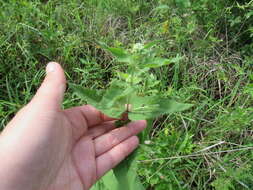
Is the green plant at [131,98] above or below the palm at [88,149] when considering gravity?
above

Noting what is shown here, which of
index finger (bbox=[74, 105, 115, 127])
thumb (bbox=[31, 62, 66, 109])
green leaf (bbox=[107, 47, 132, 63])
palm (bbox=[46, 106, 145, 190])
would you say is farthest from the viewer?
index finger (bbox=[74, 105, 115, 127])

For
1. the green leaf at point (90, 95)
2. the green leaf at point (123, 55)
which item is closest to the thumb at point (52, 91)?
the green leaf at point (90, 95)

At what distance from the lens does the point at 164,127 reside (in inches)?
96.5

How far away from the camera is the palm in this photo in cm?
190

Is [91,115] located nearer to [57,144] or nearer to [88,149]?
[88,149]

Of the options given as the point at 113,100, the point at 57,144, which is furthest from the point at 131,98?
the point at 57,144

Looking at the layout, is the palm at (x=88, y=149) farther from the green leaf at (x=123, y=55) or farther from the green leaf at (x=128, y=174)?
the green leaf at (x=123, y=55)

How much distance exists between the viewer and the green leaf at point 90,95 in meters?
Result: 1.67

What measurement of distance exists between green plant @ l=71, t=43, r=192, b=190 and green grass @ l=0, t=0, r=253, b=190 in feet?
1.09

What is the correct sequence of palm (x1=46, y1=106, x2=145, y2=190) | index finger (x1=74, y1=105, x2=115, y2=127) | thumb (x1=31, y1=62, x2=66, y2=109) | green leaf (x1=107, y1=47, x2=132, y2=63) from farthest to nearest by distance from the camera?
index finger (x1=74, y1=105, x2=115, y2=127) → palm (x1=46, y1=106, x2=145, y2=190) → thumb (x1=31, y1=62, x2=66, y2=109) → green leaf (x1=107, y1=47, x2=132, y2=63)

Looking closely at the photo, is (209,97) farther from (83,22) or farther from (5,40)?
(5,40)

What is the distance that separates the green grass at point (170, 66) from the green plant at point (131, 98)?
0.33 meters

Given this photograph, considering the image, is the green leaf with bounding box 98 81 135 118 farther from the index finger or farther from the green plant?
the index finger

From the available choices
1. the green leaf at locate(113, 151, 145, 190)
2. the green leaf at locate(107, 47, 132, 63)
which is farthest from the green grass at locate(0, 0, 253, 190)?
the green leaf at locate(107, 47, 132, 63)
